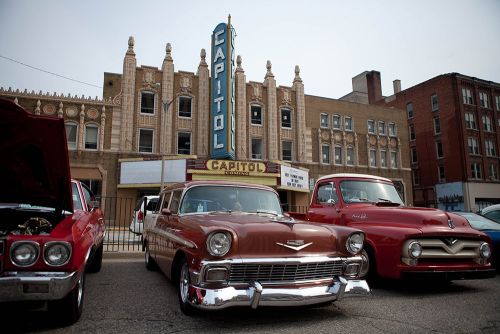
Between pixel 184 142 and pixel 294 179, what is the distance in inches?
351

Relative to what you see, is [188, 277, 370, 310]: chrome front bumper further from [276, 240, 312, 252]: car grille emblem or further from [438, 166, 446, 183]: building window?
[438, 166, 446, 183]: building window

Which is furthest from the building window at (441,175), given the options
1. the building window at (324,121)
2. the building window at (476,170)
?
the building window at (324,121)

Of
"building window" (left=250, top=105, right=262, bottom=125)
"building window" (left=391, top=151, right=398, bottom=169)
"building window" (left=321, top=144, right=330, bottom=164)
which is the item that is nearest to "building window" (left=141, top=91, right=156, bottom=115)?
"building window" (left=250, top=105, right=262, bottom=125)

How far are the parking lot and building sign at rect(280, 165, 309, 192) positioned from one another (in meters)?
20.2

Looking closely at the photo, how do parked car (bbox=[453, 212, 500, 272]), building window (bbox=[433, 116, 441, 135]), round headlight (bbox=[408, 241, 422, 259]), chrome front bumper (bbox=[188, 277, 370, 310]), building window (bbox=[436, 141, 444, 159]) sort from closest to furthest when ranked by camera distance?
1. chrome front bumper (bbox=[188, 277, 370, 310])
2. round headlight (bbox=[408, 241, 422, 259])
3. parked car (bbox=[453, 212, 500, 272])
4. building window (bbox=[436, 141, 444, 159])
5. building window (bbox=[433, 116, 441, 135])

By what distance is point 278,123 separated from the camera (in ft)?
92.8

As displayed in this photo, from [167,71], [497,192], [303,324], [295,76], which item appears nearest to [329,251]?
[303,324]

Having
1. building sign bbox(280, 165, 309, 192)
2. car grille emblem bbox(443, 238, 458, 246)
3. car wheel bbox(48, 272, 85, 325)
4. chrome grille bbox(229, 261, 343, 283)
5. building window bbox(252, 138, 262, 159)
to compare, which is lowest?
car wheel bbox(48, 272, 85, 325)

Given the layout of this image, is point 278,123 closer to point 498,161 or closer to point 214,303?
point 214,303

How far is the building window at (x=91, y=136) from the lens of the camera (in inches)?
931

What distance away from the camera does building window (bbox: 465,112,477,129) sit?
3922 centimetres

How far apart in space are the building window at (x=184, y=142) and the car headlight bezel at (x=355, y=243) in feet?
72.6

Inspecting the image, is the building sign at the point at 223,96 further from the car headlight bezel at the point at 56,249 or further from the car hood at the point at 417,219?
the car headlight bezel at the point at 56,249

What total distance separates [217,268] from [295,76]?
92.6ft
